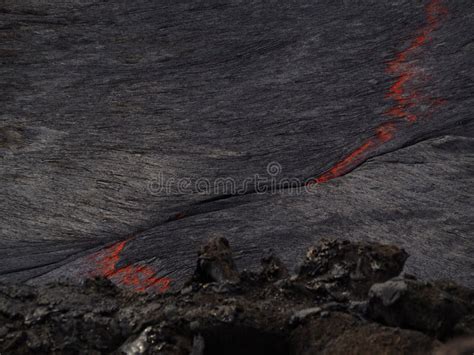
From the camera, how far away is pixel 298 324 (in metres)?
6.40

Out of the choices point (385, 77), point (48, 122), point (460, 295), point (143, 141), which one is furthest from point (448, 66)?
point (460, 295)

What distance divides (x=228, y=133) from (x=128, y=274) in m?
3.53

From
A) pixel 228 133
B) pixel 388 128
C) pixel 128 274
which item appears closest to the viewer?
pixel 128 274

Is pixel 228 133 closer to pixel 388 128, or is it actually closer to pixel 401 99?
pixel 388 128

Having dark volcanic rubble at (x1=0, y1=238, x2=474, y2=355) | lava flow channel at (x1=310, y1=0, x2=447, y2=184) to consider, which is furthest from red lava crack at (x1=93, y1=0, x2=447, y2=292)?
dark volcanic rubble at (x1=0, y1=238, x2=474, y2=355)

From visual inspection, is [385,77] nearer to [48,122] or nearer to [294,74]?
[294,74]

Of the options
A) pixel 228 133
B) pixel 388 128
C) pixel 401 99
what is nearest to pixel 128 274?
pixel 228 133

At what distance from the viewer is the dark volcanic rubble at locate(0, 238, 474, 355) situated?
605cm

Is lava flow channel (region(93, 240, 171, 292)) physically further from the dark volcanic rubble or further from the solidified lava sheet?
the dark volcanic rubble

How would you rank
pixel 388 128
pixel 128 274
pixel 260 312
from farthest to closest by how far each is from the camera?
pixel 388 128 < pixel 128 274 < pixel 260 312

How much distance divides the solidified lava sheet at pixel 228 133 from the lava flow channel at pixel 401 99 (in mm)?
31

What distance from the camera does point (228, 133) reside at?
1267 cm

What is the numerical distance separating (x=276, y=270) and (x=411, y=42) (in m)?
7.49

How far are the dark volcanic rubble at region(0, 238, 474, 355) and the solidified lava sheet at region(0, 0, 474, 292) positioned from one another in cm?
219
